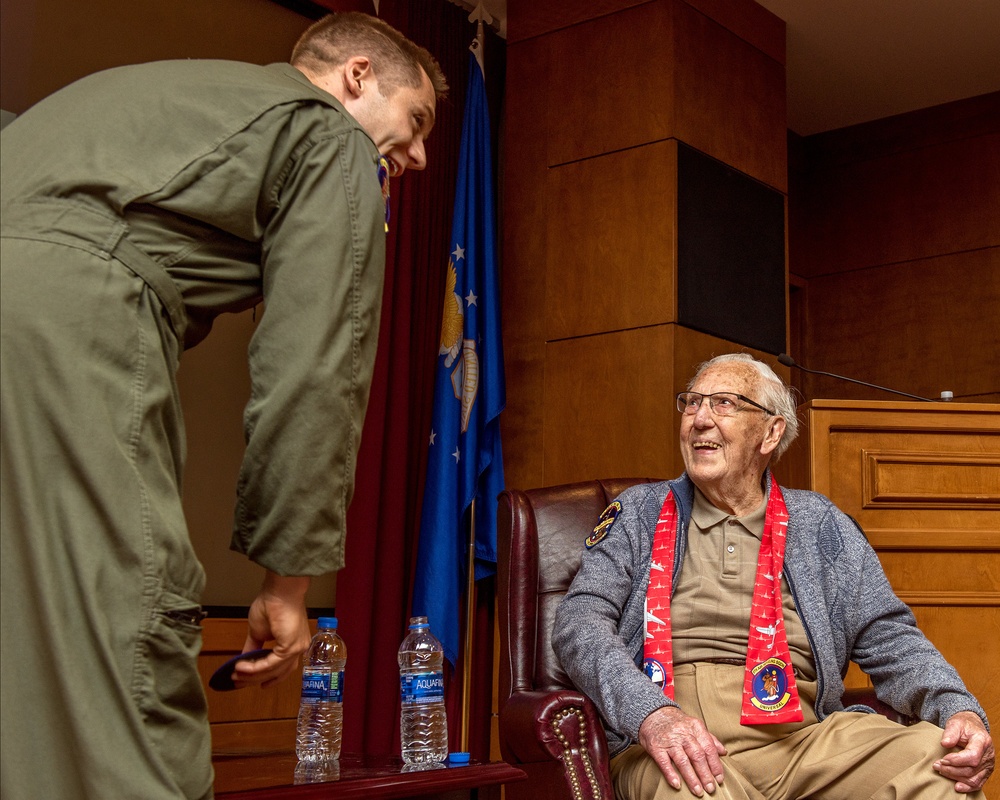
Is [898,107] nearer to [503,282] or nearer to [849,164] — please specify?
[849,164]

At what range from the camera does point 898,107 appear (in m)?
5.86

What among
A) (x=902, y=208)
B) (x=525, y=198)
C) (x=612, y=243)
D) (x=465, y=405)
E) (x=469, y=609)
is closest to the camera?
(x=469, y=609)

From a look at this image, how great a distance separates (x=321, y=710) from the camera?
216cm

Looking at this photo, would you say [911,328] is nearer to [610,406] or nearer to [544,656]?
[610,406]

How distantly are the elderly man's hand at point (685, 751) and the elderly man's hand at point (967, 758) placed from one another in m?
0.40

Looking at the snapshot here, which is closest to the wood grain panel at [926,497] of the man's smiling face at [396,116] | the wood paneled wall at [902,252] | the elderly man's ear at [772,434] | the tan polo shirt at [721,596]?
the elderly man's ear at [772,434]

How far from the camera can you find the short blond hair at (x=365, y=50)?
154 cm

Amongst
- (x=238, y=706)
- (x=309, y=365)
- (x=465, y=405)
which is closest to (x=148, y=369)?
(x=309, y=365)

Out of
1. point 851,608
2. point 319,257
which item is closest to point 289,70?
point 319,257

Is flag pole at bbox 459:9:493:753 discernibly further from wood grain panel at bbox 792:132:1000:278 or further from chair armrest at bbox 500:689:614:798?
wood grain panel at bbox 792:132:1000:278

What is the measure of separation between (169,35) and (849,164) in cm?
391

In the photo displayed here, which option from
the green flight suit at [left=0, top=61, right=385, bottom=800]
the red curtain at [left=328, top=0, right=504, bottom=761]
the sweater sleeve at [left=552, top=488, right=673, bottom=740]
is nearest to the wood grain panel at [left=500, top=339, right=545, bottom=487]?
the red curtain at [left=328, top=0, right=504, bottom=761]

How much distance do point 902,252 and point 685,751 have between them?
15.1 feet

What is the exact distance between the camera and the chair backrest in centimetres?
240
